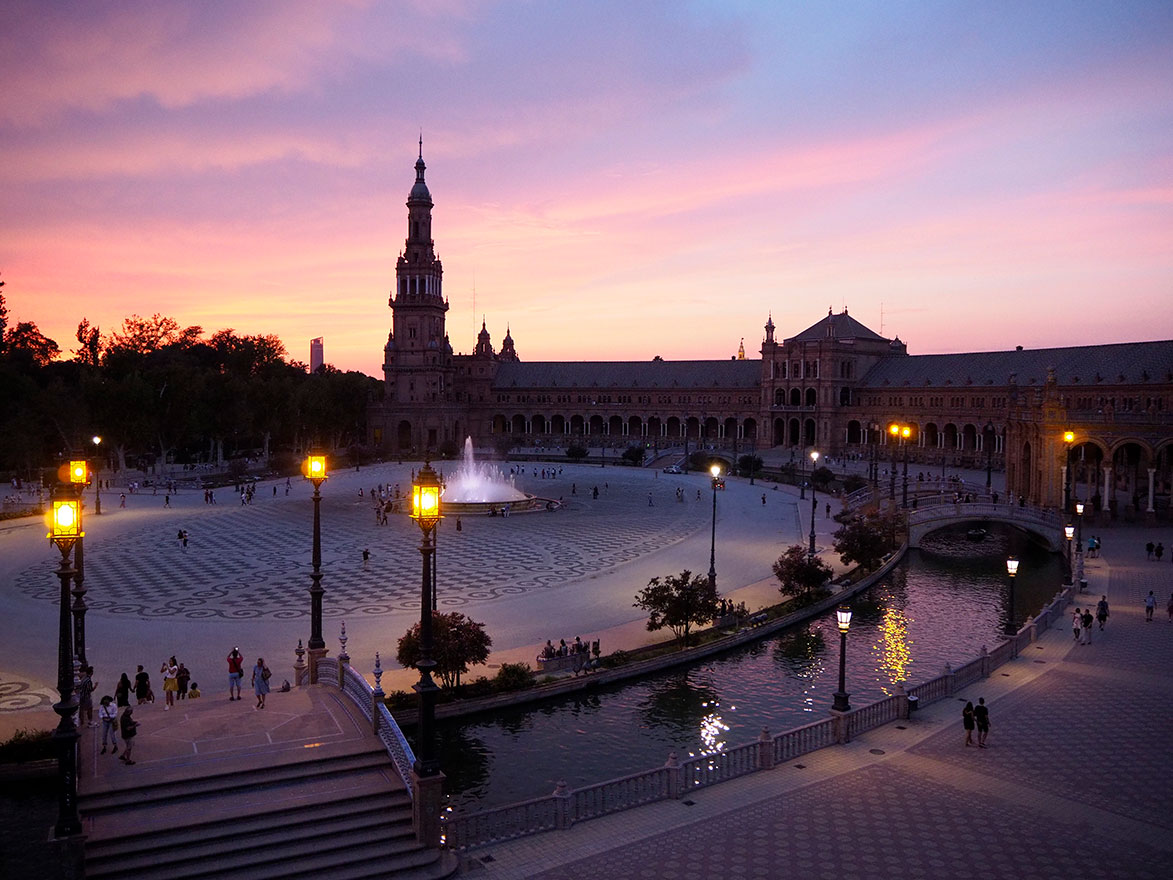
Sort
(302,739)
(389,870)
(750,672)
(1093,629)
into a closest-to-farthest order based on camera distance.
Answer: (389,870) < (302,739) < (750,672) < (1093,629)

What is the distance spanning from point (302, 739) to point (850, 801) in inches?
407

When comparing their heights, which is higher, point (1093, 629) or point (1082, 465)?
point (1082, 465)

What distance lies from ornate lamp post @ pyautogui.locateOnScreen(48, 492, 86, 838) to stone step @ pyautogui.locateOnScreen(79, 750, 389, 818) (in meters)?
0.67

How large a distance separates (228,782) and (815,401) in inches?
4150

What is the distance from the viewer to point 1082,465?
72625mm

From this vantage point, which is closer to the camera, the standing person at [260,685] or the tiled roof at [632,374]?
the standing person at [260,685]

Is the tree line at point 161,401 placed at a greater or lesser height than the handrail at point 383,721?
greater

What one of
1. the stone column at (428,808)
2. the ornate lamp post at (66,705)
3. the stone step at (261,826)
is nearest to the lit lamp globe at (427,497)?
the stone column at (428,808)

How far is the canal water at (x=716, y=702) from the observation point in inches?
819

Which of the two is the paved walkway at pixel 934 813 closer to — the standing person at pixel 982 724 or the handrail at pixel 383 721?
the standing person at pixel 982 724

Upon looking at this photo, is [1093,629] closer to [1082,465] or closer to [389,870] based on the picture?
[389,870]

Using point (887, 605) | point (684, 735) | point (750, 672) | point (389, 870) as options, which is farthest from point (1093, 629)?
point (389, 870)

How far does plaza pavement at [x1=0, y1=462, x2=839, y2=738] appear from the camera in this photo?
88.0 feet

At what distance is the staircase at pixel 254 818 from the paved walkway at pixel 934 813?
166 cm
